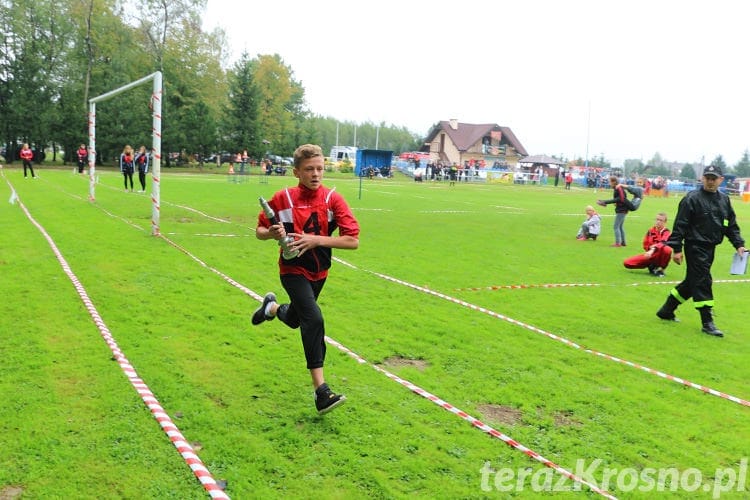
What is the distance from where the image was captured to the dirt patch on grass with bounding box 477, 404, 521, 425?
17.1ft

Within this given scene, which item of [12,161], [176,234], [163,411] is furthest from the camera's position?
[12,161]

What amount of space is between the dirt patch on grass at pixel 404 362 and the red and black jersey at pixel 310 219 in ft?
5.69

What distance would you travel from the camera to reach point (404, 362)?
259 inches

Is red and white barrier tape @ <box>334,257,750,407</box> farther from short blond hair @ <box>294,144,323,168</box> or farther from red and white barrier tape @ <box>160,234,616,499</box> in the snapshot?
short blond hair @ <box>294,144,323,168</box>

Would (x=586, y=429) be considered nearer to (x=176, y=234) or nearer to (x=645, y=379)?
(x=645, y=379)

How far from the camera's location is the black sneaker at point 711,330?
27.3 ft

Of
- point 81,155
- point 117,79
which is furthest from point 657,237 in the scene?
point 117,79

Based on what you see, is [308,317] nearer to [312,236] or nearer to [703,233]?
[312,236]

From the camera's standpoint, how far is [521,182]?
236 feet

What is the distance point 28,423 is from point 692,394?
5.78 meters

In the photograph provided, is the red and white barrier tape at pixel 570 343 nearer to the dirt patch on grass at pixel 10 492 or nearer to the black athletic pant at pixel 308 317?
the black athletic pant at pixel 308 317

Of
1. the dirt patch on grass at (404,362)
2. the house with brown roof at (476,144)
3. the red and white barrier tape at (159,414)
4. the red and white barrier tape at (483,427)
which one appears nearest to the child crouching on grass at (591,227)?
the dirt patch on grass at (404,362)

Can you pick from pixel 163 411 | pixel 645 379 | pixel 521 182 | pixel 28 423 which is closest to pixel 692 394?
pixel 645 379

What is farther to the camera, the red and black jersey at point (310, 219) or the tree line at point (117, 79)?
the tree line at point (117, 79)
